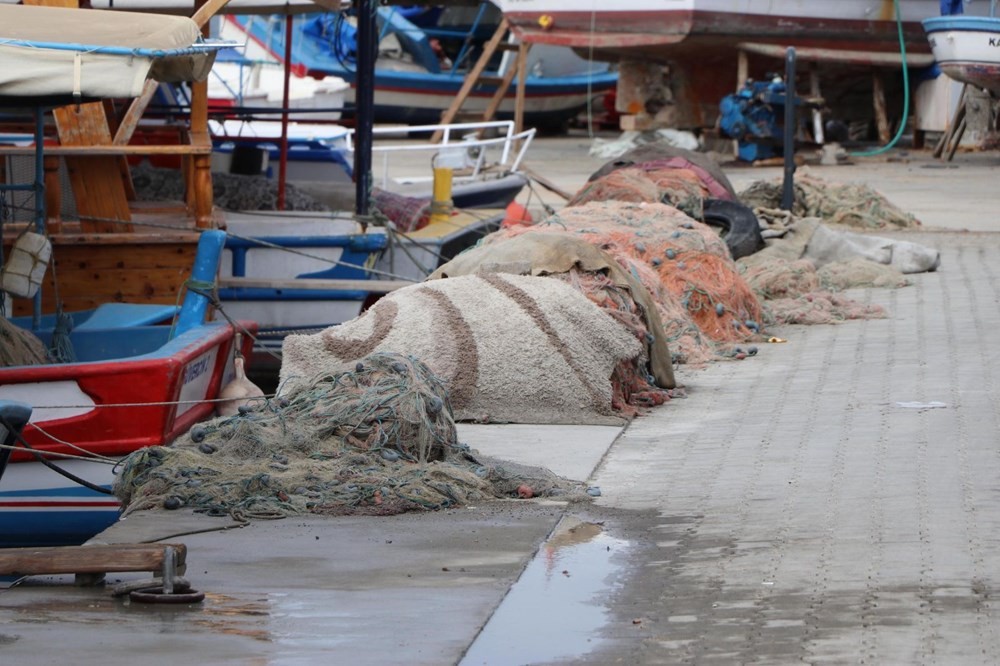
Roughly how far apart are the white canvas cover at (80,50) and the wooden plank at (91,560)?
8.63 ft

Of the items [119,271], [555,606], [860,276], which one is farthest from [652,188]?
[555,606]

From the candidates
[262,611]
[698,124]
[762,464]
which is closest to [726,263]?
[762,464]

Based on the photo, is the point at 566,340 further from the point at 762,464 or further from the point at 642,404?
the point at 762,464

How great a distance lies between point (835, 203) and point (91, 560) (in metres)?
11.4

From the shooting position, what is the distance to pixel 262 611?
4.43 m

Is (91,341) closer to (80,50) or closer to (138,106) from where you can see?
(138,106)

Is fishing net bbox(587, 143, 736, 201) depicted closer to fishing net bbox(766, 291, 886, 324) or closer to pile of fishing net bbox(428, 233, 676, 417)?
fishing net bbox(766, 291, 886, 324)

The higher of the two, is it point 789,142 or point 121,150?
point 121,150

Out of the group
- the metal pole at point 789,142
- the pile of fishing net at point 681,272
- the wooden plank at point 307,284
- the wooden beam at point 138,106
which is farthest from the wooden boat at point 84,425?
the metal pole at point 789,142

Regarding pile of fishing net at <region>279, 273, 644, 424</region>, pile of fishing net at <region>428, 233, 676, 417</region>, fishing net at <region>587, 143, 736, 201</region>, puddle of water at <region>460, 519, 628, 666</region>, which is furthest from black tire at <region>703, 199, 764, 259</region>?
puddle of water at <region>460, 519, 628, 666</region>

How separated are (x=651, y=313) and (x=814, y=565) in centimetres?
352

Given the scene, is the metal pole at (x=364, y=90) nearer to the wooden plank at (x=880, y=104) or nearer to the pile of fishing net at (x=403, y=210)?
the pile of fishing net at (x=403, y=210)

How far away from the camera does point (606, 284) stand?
321 inches

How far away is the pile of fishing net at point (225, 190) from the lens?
12.6 m
